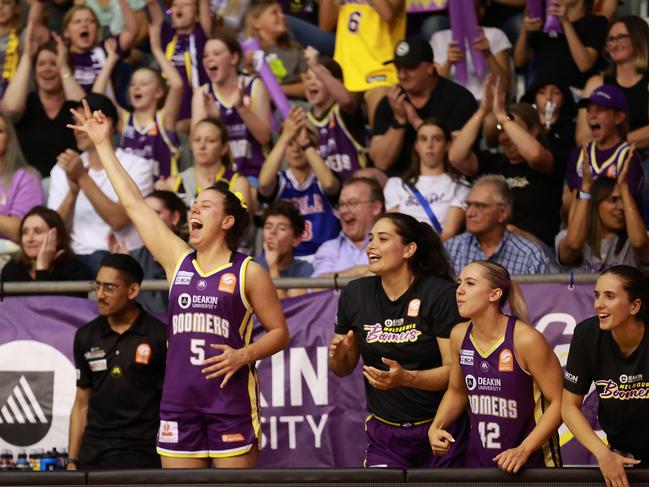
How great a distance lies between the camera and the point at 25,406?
25.4 ft

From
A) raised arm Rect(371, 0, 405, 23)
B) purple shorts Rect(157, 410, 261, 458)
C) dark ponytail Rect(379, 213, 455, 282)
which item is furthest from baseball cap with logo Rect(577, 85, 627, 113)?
purple shorts Rect(157, 410, 261, 458)

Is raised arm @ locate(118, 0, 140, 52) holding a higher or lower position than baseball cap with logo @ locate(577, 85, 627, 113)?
higher

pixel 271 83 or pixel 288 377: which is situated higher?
pixel 271 83

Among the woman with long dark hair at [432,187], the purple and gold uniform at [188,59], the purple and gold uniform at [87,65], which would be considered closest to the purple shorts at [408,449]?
the woman with long dark hair at [432,187]

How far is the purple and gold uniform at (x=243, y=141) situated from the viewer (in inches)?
406

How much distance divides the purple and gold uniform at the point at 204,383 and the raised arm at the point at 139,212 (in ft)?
1.04

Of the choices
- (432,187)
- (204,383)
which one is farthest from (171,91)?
(204,383)

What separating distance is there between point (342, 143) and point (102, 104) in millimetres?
2031

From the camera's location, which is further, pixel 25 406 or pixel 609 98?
pixel 609 98

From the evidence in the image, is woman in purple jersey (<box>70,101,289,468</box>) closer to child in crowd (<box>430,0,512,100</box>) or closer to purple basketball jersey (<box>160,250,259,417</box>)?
purple basketball jersey (<box>160,250,259,417</box>)

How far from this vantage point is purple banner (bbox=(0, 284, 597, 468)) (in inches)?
295

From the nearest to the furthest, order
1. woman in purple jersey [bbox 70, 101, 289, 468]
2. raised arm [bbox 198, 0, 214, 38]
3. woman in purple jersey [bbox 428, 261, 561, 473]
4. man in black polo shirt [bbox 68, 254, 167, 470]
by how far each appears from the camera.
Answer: woman in purple jersey [bbox 428, 261, 561, 473]
woman in purple jersey [bbox 70, 101, 289, 468]
man in black polo shirt [bbox 68, 254, 167, 470]
raised arm [bbox 198, 0, 214, 38]

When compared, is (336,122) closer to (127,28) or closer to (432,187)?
(432,187)

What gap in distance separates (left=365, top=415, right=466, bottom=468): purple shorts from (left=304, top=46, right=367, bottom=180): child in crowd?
392cm
